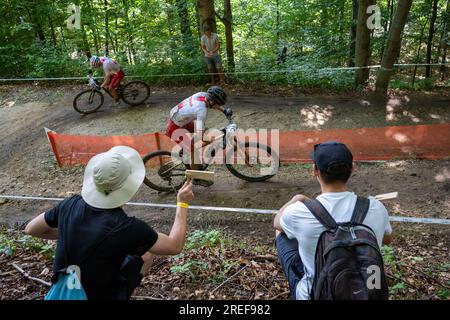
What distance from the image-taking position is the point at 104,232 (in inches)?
91.1

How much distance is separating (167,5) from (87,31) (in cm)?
456

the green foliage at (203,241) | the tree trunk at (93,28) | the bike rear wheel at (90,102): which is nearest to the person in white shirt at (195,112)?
the green foliage at (203,241)

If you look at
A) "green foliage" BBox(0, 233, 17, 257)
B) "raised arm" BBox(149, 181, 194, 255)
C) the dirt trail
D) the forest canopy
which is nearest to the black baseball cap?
"raised arm" BBox(149, 181, 194, 255)

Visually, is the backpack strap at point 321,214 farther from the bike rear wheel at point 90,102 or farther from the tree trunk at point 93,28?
the tree trunk at point 93,28

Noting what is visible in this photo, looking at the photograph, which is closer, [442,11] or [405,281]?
[405,281]

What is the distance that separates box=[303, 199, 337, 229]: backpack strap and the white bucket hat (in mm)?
1187

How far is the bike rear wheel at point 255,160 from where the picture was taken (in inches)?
251

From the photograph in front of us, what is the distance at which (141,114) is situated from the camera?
418 inches

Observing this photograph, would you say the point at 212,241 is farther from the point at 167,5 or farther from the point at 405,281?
the point at 167,5

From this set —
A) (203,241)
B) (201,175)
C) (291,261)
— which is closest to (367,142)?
(203,241)

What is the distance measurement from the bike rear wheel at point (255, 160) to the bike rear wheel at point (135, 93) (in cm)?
524

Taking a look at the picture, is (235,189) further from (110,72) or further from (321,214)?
(110,72)

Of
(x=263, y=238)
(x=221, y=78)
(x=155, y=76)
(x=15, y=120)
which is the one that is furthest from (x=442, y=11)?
(x=15, y=120)

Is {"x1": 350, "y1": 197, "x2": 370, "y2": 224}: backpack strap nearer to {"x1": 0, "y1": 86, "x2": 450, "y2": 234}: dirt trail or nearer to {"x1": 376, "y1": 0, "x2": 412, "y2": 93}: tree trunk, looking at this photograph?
{"x1": 0, "y1": 86, "x2": 450, "y2": 234}: dirt trail
